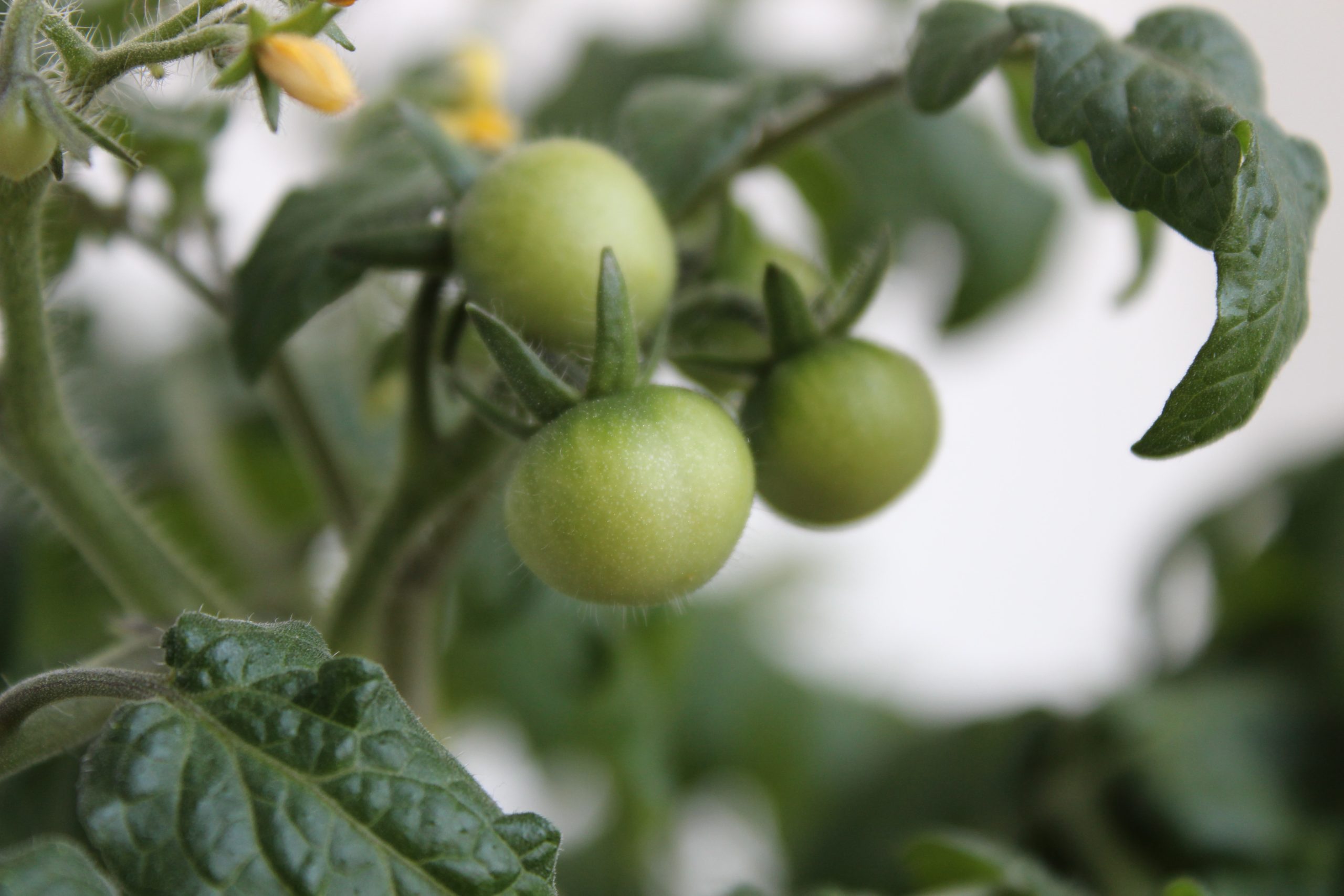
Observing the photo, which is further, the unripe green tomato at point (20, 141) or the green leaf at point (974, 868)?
the green leaf at point (974, 868)

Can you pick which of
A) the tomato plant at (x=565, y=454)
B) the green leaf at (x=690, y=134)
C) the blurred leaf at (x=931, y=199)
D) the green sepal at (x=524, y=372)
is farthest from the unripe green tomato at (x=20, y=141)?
the blurred leaf at (x=931, y=199)

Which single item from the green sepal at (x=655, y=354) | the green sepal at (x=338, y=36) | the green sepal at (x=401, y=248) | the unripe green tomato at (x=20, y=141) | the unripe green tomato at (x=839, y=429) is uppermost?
the green sepal at (x=338, y=36)

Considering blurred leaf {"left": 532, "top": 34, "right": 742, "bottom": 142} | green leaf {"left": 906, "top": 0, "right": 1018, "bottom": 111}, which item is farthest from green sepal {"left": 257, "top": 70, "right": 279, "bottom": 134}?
blurred leaf {"left": 532, "top": 34, "right": 742, "bottom": 142}

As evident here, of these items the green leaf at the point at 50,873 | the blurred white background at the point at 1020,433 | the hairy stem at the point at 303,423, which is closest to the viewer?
the green leaf at the point at 50,873

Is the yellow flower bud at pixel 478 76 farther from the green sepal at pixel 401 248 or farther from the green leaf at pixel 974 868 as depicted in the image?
the green leaf at pixel 974 868

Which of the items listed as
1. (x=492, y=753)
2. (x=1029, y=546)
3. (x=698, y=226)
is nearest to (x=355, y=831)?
(x=698, y=226)

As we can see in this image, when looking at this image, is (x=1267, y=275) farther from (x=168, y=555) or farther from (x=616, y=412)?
(x=168, y=555)

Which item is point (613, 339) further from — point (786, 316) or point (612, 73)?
point (612, 73)

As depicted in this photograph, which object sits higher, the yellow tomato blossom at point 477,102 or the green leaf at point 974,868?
the yellow tomato blossom at point 477,102
